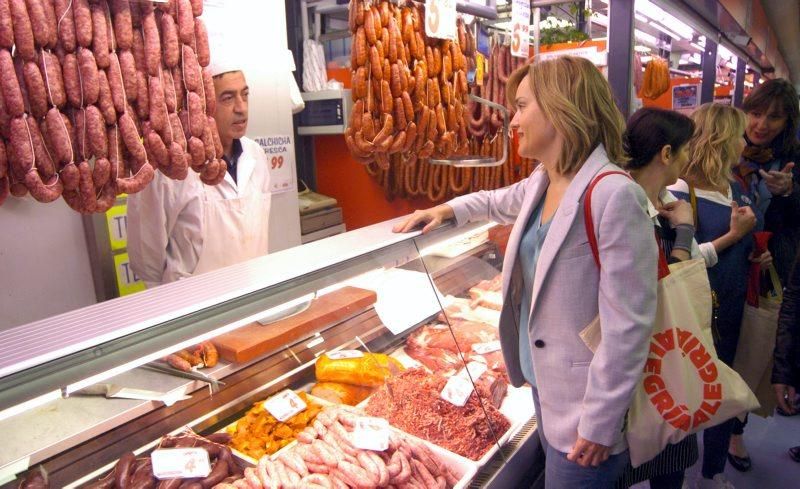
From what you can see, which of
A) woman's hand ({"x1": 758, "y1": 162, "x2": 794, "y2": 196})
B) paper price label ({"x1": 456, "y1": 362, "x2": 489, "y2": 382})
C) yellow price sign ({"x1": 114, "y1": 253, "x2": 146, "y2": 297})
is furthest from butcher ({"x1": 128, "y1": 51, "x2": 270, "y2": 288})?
woman's hand ({"x1": 758, "y1": 162, "x2": 794, "y2": 196})

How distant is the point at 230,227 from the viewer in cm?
354

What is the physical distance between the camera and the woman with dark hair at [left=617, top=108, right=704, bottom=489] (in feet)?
7.71

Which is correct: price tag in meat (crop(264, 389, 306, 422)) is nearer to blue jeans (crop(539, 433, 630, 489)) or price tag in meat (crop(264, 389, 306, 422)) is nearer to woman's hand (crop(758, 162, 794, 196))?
blue jeans (crop(539, 433, 630, 489))

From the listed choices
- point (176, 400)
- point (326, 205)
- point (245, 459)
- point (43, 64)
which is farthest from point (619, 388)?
point (326, 205)

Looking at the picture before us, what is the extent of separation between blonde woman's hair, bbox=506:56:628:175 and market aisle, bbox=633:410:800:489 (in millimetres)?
2617

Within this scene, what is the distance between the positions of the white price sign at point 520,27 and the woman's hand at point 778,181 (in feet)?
5.88

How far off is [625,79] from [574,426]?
345 cm

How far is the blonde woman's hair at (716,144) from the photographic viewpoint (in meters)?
3.12

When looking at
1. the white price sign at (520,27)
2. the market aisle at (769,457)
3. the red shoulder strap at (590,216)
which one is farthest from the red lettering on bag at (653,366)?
the white price sign at (520,27)

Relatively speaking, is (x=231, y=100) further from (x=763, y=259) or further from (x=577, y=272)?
(x=763, y=259)

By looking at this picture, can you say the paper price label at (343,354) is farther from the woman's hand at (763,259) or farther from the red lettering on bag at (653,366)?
the woman's hand at (763,259)

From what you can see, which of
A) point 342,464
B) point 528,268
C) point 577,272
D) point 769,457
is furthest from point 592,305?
point 769,457

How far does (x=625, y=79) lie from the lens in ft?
14.7

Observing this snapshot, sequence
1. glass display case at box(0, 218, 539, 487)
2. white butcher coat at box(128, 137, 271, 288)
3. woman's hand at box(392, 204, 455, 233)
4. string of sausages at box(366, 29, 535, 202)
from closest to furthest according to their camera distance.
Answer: glass display case at box(0, 218, 539, 487)
woman's hand at box(392, 204, 455, 233)
white butcher coat at box(128, 137, 271, 288)
string of sausages at box(366, 29, 535, 202)
